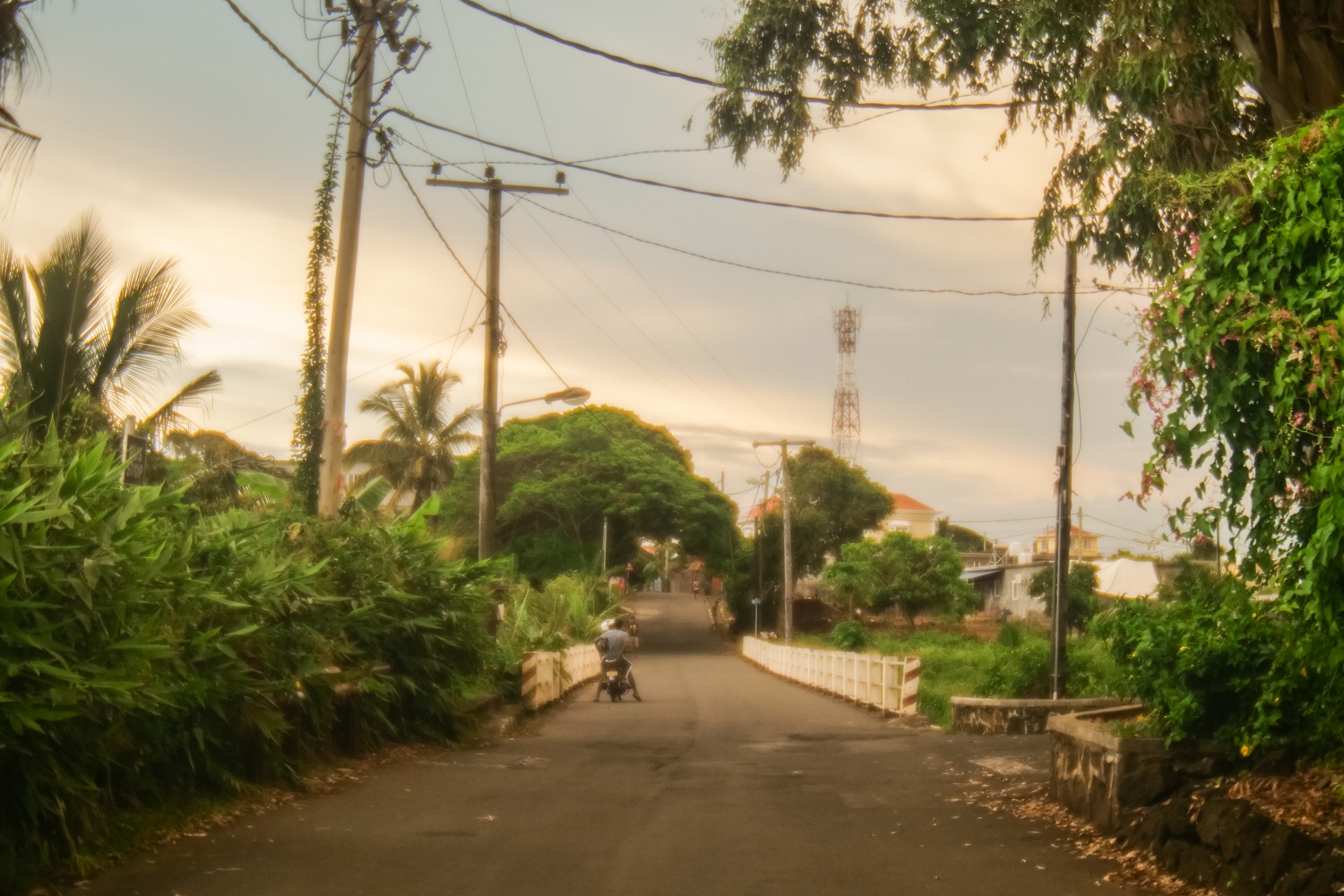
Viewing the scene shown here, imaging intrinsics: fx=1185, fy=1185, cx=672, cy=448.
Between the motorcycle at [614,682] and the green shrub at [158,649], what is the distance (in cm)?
1104

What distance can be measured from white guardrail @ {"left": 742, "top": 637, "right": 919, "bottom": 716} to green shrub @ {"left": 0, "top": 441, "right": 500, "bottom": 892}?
384 inches

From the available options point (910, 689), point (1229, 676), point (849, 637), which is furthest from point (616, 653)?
point (849, 637)

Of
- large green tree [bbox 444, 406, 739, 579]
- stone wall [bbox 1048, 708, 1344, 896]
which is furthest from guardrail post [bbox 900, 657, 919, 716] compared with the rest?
large green tree [bbox 444, 406, 739, 579]

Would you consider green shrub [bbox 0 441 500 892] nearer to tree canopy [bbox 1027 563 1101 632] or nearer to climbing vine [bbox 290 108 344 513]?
climbing vine [bbox 290 108 344 513]

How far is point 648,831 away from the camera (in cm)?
848

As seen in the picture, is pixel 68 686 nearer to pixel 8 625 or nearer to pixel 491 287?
pixel 8 625

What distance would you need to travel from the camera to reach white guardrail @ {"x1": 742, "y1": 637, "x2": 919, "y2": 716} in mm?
20141

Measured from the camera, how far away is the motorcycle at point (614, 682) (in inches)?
955

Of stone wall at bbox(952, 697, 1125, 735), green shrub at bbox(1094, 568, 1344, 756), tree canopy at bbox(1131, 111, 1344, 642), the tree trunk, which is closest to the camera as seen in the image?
tree canopy at bbox(1131, 111, 1344, 642)

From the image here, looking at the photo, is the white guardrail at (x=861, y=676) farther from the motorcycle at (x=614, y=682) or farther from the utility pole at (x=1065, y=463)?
the motorcycle at (x=614, y=682)

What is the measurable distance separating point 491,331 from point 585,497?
1198 inches

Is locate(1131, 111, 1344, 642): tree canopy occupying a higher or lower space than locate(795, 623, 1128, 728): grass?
higher

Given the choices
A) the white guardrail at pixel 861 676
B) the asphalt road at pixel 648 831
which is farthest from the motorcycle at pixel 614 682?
the asphalt road at pixel 648 831

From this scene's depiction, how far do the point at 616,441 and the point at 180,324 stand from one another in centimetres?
4018
